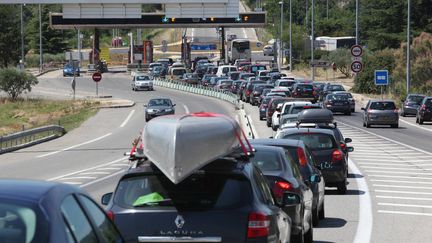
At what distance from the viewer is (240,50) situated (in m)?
132

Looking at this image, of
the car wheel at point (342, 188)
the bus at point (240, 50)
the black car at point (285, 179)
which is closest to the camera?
the black car at point (285, 179)

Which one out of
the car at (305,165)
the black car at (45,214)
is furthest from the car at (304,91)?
the black car at (45,214)

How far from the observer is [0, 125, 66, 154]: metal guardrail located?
44841 mm

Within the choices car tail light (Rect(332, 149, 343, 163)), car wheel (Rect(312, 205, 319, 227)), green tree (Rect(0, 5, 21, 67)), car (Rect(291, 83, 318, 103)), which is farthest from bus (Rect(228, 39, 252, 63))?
car wheel (Rect(312, 205, 319, 227))

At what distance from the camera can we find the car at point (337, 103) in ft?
214

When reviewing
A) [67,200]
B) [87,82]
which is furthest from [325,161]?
A: [87,82]

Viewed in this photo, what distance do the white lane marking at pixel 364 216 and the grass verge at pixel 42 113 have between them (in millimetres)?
38330

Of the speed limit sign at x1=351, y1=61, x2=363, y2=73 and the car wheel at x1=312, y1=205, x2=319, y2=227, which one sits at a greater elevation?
the speed limit sign at x1=351, y1=61, x2=363, y2=73

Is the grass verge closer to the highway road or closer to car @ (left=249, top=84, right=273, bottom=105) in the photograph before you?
the highway road

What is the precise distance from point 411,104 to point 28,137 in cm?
2631

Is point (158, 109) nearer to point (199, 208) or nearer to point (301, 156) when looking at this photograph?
point (301, 156)

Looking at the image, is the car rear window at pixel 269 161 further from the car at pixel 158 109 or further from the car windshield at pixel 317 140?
the car at pixel 158 109

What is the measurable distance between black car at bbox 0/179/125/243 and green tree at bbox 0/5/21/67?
121m

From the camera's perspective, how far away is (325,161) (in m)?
23.2
